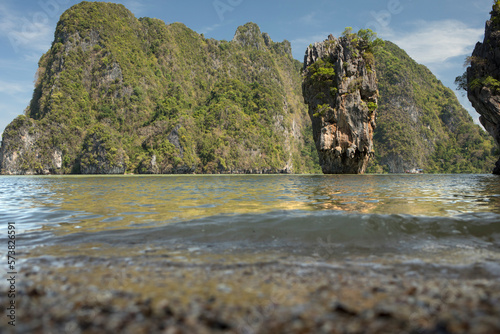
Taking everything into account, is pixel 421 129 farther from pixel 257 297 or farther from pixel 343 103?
pixel 257 297

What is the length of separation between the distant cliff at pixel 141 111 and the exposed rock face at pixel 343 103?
58.0m

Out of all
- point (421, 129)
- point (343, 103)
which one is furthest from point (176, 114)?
point (421, 129)

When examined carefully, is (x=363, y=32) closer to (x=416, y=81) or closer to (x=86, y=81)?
(x=86, y=81)

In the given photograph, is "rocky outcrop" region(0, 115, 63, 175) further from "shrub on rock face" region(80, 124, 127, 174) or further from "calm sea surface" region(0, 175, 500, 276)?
"calm sea surface" region(0, 175, 500, 276)

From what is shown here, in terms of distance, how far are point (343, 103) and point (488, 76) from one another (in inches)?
708

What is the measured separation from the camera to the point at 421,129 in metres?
136

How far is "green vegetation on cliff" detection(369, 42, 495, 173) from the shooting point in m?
116

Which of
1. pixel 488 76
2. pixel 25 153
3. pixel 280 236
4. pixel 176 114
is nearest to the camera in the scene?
pixel 280 236

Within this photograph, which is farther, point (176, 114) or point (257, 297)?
point (176, 114)

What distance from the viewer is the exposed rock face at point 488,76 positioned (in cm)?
3197

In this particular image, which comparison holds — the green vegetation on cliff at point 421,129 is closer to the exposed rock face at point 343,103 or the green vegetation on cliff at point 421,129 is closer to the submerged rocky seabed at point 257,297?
the exposed rock face at point 343,103

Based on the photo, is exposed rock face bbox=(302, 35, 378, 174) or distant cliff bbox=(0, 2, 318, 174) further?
distant cliff bbox=(0, 2, 318, 174)

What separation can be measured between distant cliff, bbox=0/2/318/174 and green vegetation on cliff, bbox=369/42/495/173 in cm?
3941

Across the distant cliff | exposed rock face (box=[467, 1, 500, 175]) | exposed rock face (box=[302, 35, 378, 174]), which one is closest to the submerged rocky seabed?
exposed rock face (box=[467, 1, 500, 175])
